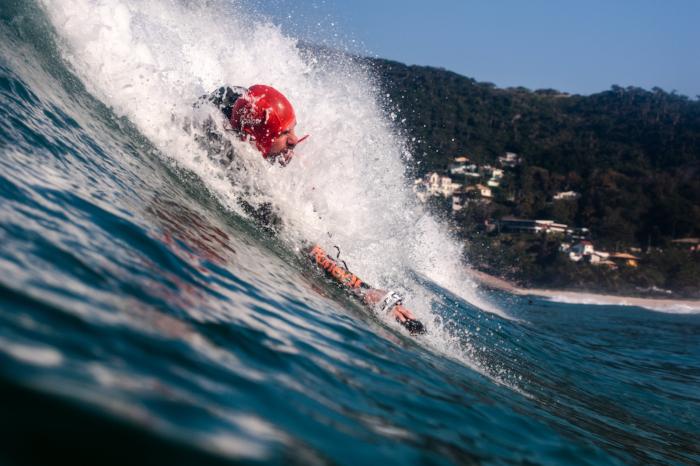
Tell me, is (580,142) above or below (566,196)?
above

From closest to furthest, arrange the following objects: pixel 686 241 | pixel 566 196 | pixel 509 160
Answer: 1. pixel 686 241
2. pixel 566 196
3. pixel 509 160

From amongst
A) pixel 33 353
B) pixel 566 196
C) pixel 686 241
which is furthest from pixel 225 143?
pixel 566 196

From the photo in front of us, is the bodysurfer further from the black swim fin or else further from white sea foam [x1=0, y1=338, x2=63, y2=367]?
white sea foam [x1=0, y1=338, x2=63, y2=367]

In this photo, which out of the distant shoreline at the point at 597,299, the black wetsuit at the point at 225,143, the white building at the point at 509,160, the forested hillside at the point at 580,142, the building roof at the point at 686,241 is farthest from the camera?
the white building at the point at 509,160

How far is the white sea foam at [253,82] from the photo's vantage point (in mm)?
8883

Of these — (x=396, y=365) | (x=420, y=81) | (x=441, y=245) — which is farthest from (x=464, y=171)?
(x=396, y=365)

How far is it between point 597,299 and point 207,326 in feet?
152

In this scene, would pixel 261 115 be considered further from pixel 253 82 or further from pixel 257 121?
pixel 253 82

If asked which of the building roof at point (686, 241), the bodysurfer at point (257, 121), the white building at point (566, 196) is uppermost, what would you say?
the white building at point (566, 196)

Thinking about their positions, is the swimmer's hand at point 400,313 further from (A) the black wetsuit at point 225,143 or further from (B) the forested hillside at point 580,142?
(B) the forested hillside at point 580,142

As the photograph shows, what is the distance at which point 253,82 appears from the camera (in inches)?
522

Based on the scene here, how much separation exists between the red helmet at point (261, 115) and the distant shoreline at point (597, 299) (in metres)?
37.1

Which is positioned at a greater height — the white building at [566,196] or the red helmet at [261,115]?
the white building at [566,196]

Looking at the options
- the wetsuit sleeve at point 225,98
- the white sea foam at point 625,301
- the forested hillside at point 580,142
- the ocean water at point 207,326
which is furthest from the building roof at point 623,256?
the wetsuit sleeve at point 225,98
